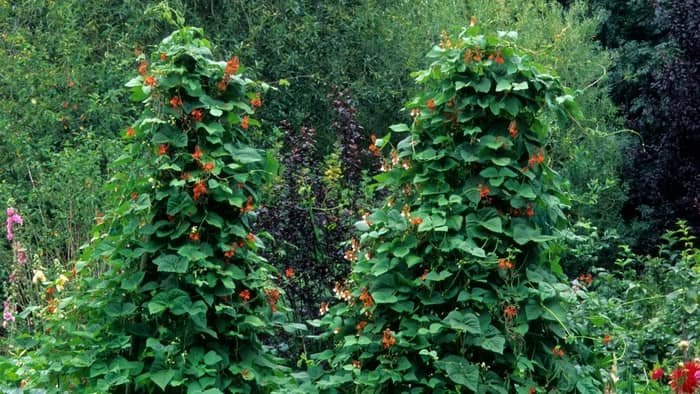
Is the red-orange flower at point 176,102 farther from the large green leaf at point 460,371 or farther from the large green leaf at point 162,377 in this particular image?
the large green leaf at point 460,371

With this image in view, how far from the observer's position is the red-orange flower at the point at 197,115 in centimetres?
339

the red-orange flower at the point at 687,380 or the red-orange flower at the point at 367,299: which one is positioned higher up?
the red-orange flower at the point at 367,299

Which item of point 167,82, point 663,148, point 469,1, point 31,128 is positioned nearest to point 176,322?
point 167,82

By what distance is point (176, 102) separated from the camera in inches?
133

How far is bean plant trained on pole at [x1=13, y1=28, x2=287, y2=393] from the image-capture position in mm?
3369

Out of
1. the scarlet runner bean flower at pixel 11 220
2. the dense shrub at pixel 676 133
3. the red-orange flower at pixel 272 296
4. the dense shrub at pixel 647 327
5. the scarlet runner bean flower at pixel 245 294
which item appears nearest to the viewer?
the scarlet runner bean flower at pixel 245 294

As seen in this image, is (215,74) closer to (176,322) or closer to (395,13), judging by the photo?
(176,322)

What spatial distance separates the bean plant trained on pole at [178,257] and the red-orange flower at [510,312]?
3.00 feet

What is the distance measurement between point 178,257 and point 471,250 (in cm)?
106

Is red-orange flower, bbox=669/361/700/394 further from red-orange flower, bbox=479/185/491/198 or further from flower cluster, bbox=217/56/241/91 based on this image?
flower cluster, bbox=217/56/241/91

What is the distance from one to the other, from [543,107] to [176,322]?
162cm

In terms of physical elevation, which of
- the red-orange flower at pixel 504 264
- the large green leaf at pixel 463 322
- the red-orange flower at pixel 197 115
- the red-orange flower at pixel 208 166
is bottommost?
the large green leaf at pixel 463 322

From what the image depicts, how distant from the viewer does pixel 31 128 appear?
27.5 ft

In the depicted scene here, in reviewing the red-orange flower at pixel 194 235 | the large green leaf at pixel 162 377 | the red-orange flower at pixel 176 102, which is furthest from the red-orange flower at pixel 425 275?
the red-orange flower at pixel 176 102
